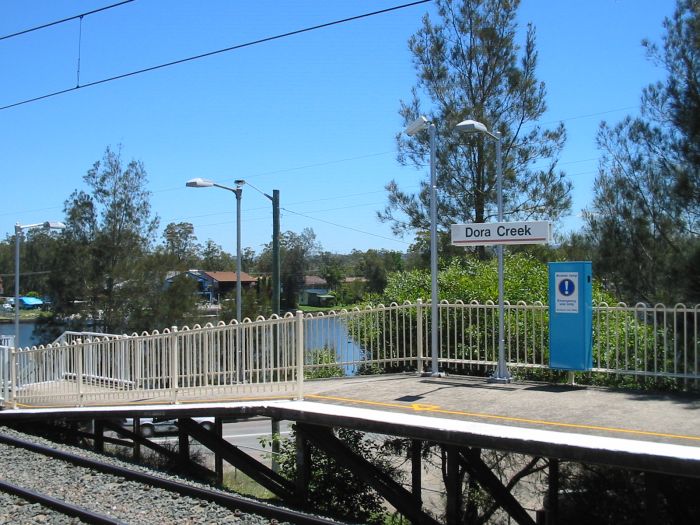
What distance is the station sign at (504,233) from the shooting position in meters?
10.2

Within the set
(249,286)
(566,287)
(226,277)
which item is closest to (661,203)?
(566,287)

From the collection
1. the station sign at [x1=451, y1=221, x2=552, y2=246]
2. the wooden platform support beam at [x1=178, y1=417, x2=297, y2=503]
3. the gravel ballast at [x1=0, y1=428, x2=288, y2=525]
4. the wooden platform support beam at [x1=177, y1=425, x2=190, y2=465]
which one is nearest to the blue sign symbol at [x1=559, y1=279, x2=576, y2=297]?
the station sign at [x1=451, y1=221, x2=552, y2=246]

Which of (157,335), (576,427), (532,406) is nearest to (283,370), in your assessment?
(157,335)

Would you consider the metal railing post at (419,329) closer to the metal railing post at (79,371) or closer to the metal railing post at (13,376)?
the metal railing post at (79,371)

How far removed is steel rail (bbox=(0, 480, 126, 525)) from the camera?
313 inches

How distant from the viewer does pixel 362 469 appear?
9.38m

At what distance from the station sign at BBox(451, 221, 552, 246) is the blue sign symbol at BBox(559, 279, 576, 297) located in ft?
2.04

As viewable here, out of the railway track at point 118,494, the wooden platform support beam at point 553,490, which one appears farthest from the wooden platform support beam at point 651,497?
the railway track at point 118,494

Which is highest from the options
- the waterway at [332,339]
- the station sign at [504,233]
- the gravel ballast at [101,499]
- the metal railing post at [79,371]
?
the station sign at [504,233]

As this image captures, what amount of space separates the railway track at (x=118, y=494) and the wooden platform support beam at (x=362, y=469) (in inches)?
46.6

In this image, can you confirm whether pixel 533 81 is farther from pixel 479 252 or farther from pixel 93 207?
pixel 93 207

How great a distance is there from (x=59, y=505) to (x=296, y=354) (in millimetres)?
3479

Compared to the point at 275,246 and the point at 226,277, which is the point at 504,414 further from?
the point at 226,277

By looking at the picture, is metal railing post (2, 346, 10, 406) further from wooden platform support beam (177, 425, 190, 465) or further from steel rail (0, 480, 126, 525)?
steel rail (0, 480, 126, 525)
